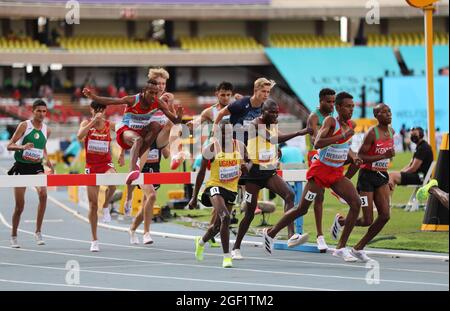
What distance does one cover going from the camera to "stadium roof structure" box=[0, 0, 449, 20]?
55.9 metres

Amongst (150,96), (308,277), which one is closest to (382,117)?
(308,277)

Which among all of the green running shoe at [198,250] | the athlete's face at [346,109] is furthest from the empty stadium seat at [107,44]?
the athlete's face at [346,109]

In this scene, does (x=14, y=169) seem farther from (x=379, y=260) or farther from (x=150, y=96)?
(x=379, y=260)

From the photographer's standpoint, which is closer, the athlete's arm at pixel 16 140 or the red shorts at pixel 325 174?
the red shorts at pixel 325 174

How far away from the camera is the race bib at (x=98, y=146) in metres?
15.4

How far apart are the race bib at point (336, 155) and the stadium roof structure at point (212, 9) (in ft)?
146

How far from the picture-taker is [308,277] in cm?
1160

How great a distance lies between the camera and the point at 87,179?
47.2 ft

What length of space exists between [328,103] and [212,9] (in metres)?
47.0

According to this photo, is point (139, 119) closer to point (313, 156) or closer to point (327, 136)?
point (313, 156)

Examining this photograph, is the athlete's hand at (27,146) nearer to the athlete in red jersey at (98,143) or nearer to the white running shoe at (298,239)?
the athlete in red jersey at (98,143)

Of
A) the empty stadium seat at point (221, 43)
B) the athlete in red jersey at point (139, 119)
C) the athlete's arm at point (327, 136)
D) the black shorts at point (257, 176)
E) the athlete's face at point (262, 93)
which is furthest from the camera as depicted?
the empty stadium seat at point (221, 43)

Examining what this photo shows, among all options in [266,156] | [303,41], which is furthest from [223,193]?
[303,41]

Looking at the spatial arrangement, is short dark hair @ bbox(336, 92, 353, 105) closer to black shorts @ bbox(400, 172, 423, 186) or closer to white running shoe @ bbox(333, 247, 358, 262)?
white running shoe @ bbox(333, 247, 358, 262)
